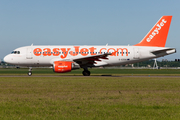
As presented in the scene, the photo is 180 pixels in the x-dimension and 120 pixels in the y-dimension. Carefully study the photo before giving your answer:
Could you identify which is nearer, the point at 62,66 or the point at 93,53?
the point at 62,66

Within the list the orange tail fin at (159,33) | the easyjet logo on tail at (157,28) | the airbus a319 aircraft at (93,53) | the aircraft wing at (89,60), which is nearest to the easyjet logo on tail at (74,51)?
the airbus a319 aircraft at (93,53)

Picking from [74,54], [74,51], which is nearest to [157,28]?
[74,51]

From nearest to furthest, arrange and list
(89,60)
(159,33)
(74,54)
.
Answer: (89,60), (74,54), (159,33)

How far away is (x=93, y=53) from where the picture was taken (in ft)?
113

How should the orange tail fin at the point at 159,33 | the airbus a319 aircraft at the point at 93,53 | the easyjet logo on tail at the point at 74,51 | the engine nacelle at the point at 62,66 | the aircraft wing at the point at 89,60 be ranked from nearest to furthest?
the engine nacelle at the point at 62,66, the aircraft wing at the point at 89,60, the airbus a319 aircraft at the point at 93,53, the easyjet logo on tail at the point at 74,51, the orange tail fin at the point at 159,33

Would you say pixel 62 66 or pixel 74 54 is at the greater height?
pixel 74 54

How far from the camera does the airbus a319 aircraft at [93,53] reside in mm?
33469

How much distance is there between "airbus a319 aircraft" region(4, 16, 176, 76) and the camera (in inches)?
1318

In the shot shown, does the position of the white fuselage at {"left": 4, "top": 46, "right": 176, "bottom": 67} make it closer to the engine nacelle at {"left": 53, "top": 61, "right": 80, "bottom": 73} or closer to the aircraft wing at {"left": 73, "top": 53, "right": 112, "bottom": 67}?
the aircraft wing at {"left": 73, "top": 53, "right": 112, "bottom": 67}

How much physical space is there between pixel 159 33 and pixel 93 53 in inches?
408

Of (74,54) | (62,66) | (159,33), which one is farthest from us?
(159,33)

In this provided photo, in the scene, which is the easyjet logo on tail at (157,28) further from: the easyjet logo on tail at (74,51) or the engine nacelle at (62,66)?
the engine nacelle at (62,66)

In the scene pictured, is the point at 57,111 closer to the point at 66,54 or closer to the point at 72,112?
the point at 72,112

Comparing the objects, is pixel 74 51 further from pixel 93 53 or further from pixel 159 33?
pixel 159 33
